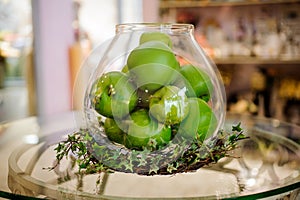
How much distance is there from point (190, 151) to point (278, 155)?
15.8 inches

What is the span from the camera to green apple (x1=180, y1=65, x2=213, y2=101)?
997mm

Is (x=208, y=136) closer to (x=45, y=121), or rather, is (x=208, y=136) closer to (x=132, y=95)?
(x=132, y=95)

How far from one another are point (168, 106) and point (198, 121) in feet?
0.28

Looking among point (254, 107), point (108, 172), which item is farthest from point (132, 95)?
point (254, 107)

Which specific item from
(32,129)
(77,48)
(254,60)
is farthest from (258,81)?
(32,129)

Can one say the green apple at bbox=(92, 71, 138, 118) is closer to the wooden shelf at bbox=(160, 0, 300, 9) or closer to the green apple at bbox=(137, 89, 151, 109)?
the green apple at bbox=(137, 89, 151, 109)

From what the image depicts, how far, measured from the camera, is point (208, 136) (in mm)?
1016

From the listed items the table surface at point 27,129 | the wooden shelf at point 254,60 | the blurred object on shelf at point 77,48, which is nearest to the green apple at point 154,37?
the table surface at point 27,129

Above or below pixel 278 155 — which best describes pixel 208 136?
above

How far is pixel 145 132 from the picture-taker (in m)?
0.93

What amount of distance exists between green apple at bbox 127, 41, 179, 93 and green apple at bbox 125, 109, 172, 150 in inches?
2.4

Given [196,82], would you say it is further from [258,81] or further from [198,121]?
[258,81]

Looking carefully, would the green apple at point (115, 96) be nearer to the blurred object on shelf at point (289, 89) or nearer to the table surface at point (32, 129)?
the table surface at point (32, 129)

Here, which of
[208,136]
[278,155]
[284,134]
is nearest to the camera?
[208,136]
